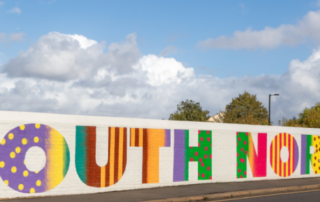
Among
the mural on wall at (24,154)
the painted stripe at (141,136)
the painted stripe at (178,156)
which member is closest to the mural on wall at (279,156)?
the painted stripe at (178,156)

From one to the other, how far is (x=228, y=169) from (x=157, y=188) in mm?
4557

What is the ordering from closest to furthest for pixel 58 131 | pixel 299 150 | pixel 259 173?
pixel 58 131 → pixel 259 173 → pixel 299 150

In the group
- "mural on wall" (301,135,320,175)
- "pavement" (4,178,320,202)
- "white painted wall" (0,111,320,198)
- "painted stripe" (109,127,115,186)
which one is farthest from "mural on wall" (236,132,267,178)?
"painted stripe" (109,127,115,186)

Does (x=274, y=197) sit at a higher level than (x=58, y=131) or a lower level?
lower

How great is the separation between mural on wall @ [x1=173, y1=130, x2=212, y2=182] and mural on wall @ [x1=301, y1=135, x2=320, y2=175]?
7.34 meters

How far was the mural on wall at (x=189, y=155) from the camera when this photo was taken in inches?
630

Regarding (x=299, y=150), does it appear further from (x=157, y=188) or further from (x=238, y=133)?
(x=157, y=188)

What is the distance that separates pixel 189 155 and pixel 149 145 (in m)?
2.26

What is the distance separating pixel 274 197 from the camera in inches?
535

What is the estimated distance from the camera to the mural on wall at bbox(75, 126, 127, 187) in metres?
13.4

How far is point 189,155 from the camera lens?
16.4 m

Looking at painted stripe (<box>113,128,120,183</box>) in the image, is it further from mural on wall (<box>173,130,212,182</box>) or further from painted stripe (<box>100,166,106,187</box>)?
mural on wall (<box>173,130,212,182</box>)

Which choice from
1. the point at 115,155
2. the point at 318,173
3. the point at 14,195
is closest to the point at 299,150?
the point at 318,173

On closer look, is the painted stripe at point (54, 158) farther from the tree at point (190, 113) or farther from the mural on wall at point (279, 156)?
the tree at point (190, 113)
